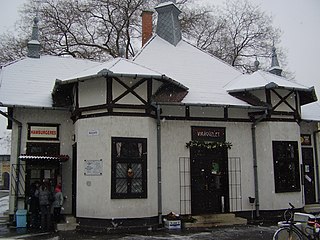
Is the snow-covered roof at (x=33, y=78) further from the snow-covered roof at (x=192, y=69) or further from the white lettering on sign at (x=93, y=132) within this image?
the snow-covered roof at (x=192, y=69)

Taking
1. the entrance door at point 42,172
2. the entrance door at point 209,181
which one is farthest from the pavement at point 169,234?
the entrance door at point 42,172

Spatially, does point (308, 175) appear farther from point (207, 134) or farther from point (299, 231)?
point (299, 231)

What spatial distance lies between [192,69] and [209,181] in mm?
4565

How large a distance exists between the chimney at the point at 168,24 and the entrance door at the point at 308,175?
300 inches

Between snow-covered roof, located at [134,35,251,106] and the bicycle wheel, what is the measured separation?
5.97 metres

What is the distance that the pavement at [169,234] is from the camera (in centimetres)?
1103

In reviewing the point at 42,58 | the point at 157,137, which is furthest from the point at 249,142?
the point at 42,58

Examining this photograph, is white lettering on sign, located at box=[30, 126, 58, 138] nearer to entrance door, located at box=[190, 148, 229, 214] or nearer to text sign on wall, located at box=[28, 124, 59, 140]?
text sign on wall, located at box=[28, 124, 59, 140]

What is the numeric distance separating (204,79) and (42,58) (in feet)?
24.1

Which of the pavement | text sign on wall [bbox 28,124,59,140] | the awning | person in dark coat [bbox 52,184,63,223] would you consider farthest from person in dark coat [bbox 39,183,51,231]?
text sign on wall [bbox 28,124,59,140]

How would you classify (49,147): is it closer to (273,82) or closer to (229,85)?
(229,85)

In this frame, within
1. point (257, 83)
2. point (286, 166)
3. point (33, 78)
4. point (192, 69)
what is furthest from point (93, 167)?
point (286, 166)

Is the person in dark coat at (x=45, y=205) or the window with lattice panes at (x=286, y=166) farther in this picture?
the window with lattice panes at (x=286, y=166)

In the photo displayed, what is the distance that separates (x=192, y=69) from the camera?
16.2 metres
